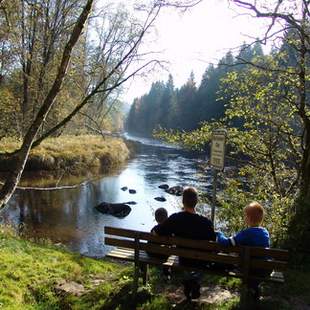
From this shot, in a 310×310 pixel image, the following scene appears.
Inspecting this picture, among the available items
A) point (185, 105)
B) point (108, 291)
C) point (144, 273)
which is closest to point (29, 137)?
point (108, 291)

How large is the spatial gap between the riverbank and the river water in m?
6.63

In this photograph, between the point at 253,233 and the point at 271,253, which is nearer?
the point at 271,253

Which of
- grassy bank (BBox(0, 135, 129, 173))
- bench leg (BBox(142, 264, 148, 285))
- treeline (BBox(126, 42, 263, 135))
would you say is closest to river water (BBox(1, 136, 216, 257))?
grassy bank (BBox(0, 135, 129, 173))

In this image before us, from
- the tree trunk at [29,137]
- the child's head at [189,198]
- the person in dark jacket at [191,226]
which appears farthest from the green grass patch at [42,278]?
the child's head at [189,198]

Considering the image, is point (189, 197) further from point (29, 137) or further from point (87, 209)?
point (87, 209)

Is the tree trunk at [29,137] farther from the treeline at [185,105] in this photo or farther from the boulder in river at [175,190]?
the treeline at [185,105]

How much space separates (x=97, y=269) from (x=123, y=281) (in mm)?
2650

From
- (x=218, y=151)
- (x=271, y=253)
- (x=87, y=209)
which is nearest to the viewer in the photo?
(x=271, y=253)

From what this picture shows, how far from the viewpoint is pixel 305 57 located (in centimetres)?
1051

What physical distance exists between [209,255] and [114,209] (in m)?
15.7

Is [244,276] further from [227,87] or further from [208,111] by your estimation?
[208,111]

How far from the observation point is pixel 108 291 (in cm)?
638

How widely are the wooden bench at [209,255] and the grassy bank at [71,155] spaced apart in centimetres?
1913

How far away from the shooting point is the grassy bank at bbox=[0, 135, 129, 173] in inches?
1129
